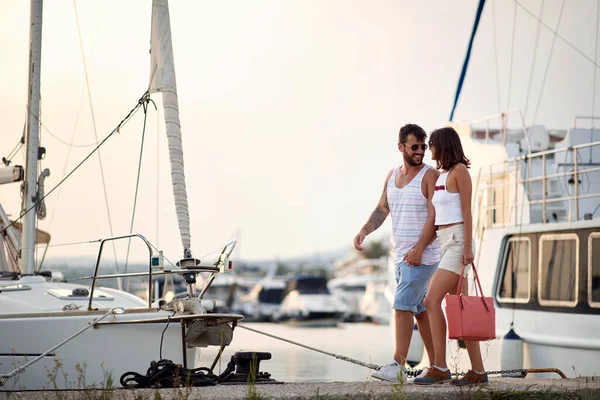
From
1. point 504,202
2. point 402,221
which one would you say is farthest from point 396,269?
point 504,202

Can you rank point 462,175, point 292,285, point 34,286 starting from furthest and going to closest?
point 292,285 < point 34,286 < point 462,175

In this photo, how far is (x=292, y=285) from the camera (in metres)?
82.0

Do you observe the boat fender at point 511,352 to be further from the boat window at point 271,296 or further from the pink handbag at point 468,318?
the boat window at point 271,296

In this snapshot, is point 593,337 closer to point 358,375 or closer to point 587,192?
point 587,192

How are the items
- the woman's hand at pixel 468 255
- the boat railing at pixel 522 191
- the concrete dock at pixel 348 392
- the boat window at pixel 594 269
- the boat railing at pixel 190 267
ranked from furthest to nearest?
the boat railing at pixel 522 191 → the boat window at pixel 594 269 → the boat railing at pixel 190 267 → the woman's hand at pixel 468 255 → the concrete dock at pixel 348 392

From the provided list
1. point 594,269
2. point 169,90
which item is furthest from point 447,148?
point 594,269

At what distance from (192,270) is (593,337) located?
6.22 m

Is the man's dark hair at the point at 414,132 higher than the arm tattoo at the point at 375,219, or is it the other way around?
the man's dark hair at the point at 414,132

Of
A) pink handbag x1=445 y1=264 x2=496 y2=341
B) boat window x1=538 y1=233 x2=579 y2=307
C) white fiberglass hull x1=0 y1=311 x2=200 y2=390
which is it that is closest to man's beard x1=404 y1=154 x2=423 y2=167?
pink handbag x1=445 y1=264 x2=496 y2=341

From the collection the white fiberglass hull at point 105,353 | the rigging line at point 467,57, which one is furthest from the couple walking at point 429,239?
the rigging line at point 467,57

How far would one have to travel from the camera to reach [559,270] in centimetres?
1427

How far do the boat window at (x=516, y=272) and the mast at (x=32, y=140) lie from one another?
292 inches

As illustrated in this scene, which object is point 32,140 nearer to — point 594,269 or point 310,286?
point 594,269

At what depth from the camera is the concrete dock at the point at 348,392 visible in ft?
19.1
